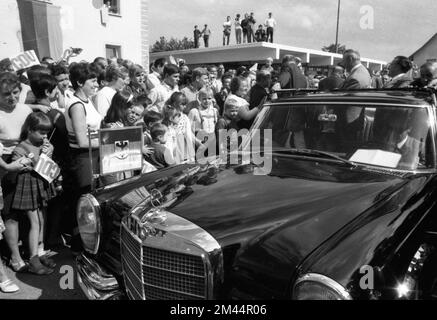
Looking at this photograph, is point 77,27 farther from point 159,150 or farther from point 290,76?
point 159,150

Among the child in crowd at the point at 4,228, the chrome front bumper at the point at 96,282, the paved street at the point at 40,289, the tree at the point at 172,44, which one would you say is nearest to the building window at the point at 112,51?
the child in crowd at the point at 4,228

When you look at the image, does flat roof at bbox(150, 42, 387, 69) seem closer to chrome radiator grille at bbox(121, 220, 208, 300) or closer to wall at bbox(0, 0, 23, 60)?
wall at bbox(0, 0, 23, 60)

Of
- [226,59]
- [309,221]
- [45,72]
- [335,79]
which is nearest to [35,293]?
[45,72]

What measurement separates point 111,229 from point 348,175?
5.29 feet

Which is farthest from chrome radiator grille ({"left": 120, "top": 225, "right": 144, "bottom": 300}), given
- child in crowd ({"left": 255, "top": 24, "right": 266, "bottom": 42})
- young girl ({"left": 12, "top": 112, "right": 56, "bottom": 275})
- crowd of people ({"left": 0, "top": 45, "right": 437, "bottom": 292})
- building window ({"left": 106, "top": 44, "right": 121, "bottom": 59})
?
child in crowd ({"left": 255, "top": 24, "right": 266, "bottom": 42})

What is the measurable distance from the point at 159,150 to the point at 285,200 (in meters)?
2.42

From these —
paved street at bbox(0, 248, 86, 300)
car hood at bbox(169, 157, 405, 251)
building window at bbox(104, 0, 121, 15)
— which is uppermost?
building window at bbox(104, 0, 121, 15)

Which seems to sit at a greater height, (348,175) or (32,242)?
(348,175)

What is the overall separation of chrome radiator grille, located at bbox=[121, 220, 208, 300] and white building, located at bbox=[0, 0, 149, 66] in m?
15.1

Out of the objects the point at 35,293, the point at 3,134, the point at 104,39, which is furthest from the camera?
the point at 104,39

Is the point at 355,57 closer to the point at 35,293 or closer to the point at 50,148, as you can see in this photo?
the point at 50,148

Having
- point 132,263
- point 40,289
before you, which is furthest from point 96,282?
point 40,289

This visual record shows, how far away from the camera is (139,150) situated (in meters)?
3.91

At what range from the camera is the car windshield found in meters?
2.68
